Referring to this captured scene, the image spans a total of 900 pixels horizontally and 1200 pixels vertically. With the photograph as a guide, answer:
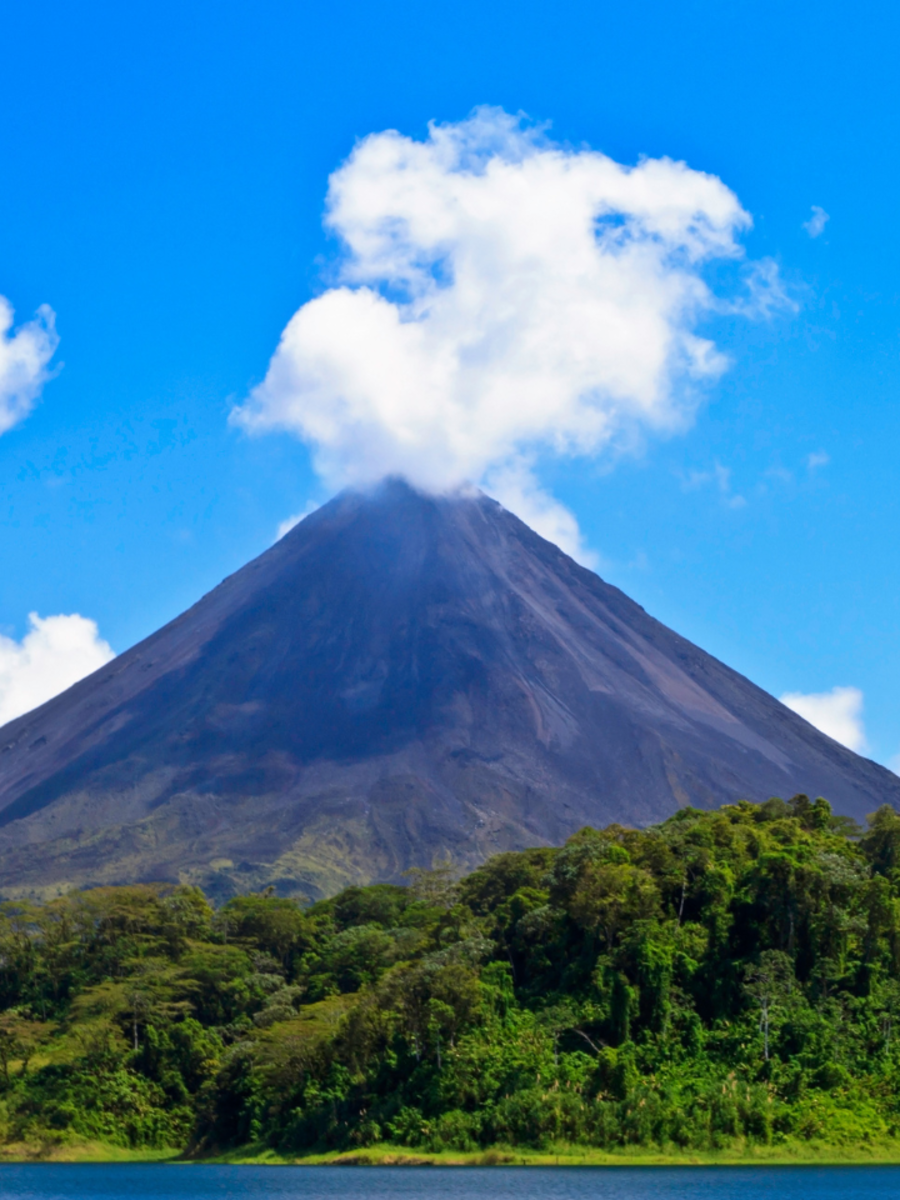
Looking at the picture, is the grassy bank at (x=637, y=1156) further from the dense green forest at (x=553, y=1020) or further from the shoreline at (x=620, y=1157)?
the dense green forest at (x=553, y=1020)

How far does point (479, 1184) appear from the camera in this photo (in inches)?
1709

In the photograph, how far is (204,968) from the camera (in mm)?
70375

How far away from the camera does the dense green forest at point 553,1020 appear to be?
49.1 meters

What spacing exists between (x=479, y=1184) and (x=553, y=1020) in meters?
10.8

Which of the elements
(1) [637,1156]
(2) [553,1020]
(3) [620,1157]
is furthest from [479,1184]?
(2) [553,1020]

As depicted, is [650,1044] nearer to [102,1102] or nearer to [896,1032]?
[896,1032]

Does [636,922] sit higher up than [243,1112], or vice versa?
[636,922]

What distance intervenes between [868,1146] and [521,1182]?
1174 centimetres

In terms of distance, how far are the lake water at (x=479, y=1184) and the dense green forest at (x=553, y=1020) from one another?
195 cm

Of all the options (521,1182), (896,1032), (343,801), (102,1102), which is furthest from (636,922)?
(343,801)

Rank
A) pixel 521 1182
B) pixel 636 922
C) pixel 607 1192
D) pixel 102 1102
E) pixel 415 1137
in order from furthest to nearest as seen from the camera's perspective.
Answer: pixel 102 1102, pixel 636 922, pixel 415 1137, pixel 521 1182, pixel 607 1192

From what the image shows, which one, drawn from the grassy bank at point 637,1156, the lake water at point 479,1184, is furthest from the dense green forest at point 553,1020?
the lake water at point 479,1184

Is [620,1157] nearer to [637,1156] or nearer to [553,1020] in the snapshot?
[637,1156]

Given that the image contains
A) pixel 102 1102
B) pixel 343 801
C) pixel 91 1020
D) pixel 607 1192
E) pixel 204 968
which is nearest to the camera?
pixel 607 1192
